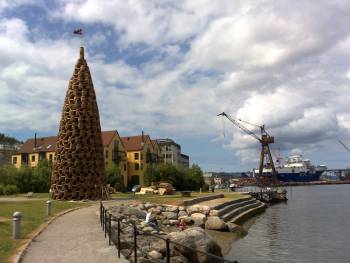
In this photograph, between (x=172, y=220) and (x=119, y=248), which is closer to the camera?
(x=119, y=248)

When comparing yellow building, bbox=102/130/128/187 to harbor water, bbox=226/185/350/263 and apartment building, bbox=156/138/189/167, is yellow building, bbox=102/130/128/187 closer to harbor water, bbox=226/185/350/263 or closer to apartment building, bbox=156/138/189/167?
harbor water, bbox=226/185/350/263

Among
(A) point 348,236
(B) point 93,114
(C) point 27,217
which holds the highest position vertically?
(B) point 93,114

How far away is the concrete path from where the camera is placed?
13672 millimetres

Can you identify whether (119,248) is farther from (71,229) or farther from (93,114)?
(93,114)

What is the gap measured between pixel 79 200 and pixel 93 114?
7.77m

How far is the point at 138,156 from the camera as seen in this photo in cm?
9281

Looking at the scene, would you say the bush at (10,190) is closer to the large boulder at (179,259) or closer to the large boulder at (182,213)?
the large boulder at (182,213)

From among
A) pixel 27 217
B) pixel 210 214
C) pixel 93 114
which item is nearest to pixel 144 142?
pixel 93 114

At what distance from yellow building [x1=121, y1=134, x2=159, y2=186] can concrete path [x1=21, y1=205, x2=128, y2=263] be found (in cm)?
7037

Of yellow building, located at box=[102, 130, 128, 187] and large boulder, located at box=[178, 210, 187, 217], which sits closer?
large boulder, located at box=[178, 210, 187, 217]

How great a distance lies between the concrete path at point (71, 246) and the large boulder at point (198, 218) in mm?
10614

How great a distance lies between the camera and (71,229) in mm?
20141

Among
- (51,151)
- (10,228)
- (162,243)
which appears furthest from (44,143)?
(162,243)

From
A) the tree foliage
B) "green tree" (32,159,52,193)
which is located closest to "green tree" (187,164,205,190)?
the tree foliage
